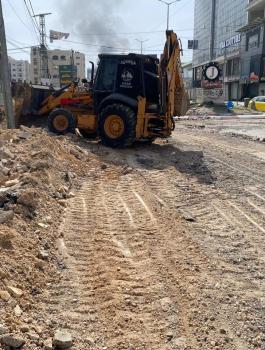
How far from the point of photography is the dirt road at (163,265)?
373 cm

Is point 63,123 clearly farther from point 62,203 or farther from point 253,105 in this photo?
point 253,105

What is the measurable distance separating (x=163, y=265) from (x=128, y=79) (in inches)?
349

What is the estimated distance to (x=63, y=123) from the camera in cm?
1422

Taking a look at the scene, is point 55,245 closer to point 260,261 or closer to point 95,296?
point 95,296

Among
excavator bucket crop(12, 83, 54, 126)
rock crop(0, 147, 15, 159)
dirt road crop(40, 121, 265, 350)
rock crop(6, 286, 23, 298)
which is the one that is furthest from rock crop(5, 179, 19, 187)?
excavator bucket crop(12, 83, 54, 126)

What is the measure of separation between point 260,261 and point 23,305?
2.68 m

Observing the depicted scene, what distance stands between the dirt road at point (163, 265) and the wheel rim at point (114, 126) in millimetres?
3590

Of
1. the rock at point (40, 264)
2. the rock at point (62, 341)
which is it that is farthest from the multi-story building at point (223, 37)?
the rock at point (62, 341)

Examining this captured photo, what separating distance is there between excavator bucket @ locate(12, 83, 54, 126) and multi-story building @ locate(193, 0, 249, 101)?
4240 cm

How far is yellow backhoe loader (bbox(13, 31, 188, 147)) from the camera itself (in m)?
12.5

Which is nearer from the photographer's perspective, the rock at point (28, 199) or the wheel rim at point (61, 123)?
the rock at point (28, 199)

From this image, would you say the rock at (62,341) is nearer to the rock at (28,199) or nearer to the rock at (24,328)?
the rock at (24,328)

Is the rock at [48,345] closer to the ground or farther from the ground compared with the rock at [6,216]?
closer to the ground

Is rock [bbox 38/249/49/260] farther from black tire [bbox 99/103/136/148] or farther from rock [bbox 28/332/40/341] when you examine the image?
black tire [bbox 99/103/136/148]
